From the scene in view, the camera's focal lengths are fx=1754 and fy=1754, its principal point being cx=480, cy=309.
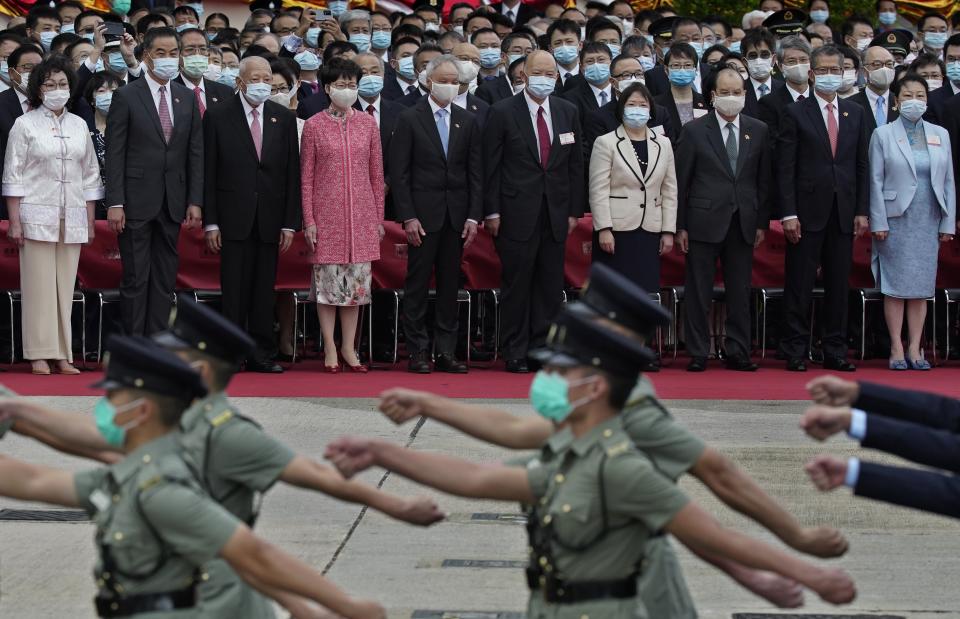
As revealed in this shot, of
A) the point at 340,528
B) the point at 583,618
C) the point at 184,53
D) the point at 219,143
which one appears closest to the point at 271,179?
the point at 219,143

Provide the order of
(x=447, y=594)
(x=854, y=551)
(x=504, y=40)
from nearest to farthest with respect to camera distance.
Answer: (x=447, y=594) → (x=854, y=551) → (x=504, y=40)

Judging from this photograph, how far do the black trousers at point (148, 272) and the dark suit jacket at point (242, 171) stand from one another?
36 centimetres

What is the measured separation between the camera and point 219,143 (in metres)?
13.1

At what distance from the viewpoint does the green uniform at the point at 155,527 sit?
481 cm

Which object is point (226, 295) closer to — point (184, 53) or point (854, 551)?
point (184, 53)

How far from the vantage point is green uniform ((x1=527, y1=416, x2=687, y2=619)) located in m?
4.96

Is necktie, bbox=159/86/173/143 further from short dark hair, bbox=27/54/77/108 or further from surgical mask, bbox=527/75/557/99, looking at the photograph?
surgical mask, bbox=527/75/557/99

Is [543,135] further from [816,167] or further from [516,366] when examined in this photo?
[816,167]

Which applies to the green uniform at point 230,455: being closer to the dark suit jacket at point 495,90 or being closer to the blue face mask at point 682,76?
the blue face mask at point 682,76

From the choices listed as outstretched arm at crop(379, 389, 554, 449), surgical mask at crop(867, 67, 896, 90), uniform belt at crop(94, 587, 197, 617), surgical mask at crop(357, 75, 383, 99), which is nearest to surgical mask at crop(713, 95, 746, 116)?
surgical mask at crop(867, 67, 896, 90)

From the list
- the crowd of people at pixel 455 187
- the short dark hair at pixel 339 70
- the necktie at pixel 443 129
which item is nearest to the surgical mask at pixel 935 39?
the crowd of people at pixel 455 187

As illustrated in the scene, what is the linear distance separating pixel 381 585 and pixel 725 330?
22.2 ft

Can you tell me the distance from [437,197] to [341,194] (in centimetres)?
72

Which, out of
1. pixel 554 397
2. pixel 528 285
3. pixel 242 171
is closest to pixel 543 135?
pixel 528 285
